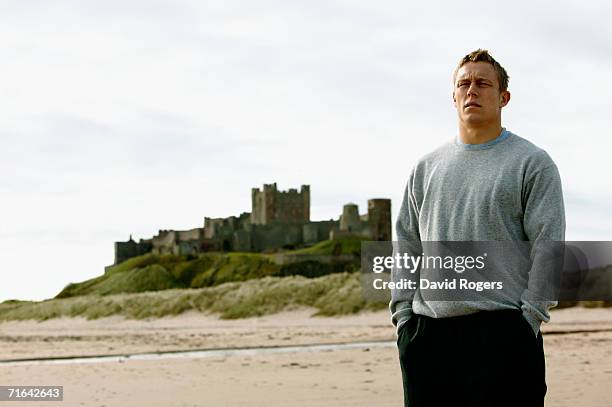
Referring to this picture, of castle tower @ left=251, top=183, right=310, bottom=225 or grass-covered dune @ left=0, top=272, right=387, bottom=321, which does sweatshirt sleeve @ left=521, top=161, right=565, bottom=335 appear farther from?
castle tower @ left=251, top=183, right=310, bottom=225

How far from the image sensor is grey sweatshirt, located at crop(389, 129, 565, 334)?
2.38 meters

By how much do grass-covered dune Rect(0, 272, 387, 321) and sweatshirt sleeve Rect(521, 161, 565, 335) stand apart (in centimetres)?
2128

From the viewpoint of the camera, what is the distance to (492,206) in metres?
2.43

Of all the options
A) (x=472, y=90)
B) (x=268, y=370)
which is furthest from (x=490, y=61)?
(x=268, y=370)

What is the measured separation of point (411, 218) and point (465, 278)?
327 mm

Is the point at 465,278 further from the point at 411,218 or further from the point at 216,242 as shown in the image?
the point at 216,242

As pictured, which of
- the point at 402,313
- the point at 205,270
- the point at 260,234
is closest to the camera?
the point at 402,313

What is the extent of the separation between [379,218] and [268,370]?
68360 mm

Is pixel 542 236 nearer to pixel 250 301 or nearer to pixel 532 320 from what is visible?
pixel 532 320

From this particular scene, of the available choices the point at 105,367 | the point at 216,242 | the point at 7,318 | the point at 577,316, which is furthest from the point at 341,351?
the point at 216,242

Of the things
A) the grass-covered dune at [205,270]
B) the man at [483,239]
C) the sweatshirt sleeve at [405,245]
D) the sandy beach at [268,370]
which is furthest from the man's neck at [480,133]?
the grass-covered dune at [205,270]

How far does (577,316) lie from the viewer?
20.4 meters

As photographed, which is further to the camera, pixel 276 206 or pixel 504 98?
pixel 276 206

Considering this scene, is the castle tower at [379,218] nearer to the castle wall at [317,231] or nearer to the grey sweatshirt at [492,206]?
the castle wall at [317,231]
